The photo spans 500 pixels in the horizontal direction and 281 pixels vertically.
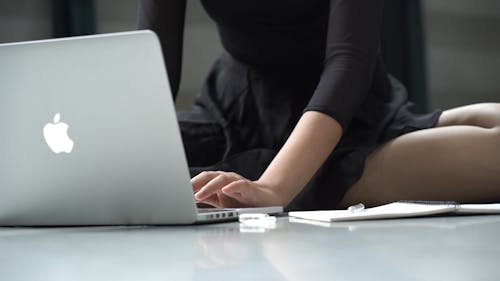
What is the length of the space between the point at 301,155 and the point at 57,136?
42 centimetres

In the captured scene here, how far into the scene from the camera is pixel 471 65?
295 centimetres

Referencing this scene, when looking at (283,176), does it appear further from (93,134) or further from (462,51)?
(462,51)

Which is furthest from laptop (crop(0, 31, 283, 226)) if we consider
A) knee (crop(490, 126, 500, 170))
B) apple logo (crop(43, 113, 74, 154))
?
knee (crop(490, 126, 500, 170))

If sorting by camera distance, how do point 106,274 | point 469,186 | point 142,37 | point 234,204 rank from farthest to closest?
point 469,186 → point 234,204 → point 142,37 → point 106,274

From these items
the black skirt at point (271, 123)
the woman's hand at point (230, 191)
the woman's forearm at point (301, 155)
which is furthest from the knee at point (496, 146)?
the woman's hand at point (230, 191)

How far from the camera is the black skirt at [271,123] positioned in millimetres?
1477

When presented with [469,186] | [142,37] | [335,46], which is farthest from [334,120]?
[142,37]

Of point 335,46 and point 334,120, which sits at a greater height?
point 335,46

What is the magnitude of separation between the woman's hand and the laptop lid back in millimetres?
95

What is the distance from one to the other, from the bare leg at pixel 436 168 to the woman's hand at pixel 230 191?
1.16 ft

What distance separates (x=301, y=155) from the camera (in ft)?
3.99

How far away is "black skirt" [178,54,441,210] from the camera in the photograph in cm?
148

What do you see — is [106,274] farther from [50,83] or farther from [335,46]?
[335,46]

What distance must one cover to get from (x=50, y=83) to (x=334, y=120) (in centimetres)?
50
